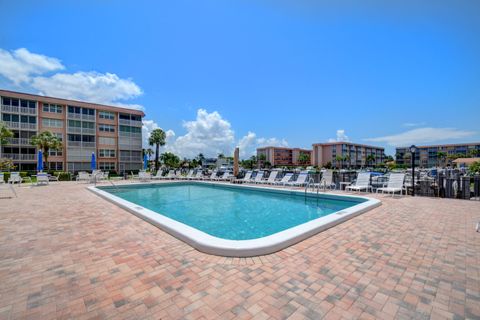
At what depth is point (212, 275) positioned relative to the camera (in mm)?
2637

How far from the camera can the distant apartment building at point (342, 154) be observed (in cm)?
8650

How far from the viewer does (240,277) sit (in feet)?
8.51

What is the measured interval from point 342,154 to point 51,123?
89360 mm


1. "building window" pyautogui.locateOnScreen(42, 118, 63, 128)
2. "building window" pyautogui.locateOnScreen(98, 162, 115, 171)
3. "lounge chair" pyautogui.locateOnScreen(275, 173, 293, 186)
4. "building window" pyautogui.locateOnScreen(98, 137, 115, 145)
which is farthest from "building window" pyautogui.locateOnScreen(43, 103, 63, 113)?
"lounge chair" pyautogui.locateOnScreen(275, 173, 293, 186)

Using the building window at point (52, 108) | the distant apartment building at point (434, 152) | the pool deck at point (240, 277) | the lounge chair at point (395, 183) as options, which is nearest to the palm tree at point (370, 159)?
the distant apartment building at point (434, 152)

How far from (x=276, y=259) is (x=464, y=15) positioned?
11.8 metres

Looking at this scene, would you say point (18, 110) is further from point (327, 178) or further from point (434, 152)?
point (434, 152)

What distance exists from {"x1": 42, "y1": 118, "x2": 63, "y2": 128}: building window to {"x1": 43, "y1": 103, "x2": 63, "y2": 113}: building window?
129 cm

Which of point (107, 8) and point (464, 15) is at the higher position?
point (107, 8)

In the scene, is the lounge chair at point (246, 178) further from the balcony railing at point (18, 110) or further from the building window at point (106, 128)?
the balcony railing at point (18, 110)

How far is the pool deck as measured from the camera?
1996mm

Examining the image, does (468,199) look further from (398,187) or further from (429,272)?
(429,272)

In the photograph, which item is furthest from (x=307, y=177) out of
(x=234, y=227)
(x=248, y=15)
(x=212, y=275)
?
(x=212, y=275)

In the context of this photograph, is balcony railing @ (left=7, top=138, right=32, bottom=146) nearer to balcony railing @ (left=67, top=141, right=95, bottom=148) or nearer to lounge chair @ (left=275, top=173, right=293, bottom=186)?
balcony railing @ (left=67, top=141, right=95, bottom=148)
